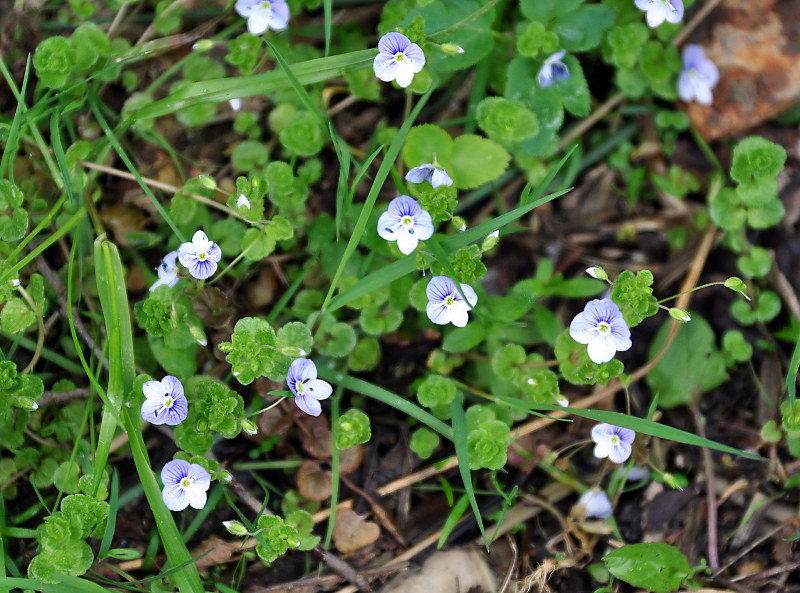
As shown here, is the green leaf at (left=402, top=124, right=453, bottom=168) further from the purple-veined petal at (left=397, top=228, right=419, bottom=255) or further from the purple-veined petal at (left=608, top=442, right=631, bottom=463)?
the purple-veined petal at (left=608, top=442, right=631, bottom=463)

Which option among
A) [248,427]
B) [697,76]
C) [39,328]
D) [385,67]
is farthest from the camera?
[697,76]

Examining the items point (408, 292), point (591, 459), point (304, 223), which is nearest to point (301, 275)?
point (304, 223)

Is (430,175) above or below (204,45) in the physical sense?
below

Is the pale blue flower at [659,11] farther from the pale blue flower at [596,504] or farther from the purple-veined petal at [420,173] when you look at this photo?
the pale blue flower at [596,504]

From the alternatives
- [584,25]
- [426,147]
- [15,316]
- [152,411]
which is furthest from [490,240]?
[15,316]

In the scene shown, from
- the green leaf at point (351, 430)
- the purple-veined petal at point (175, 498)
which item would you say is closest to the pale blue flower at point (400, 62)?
the green leaf at point (351, 430)

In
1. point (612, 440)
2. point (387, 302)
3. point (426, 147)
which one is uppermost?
point (426, 147)

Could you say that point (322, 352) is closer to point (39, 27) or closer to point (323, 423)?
point (323, 423)

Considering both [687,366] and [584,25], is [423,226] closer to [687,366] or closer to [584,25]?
[584,25]
